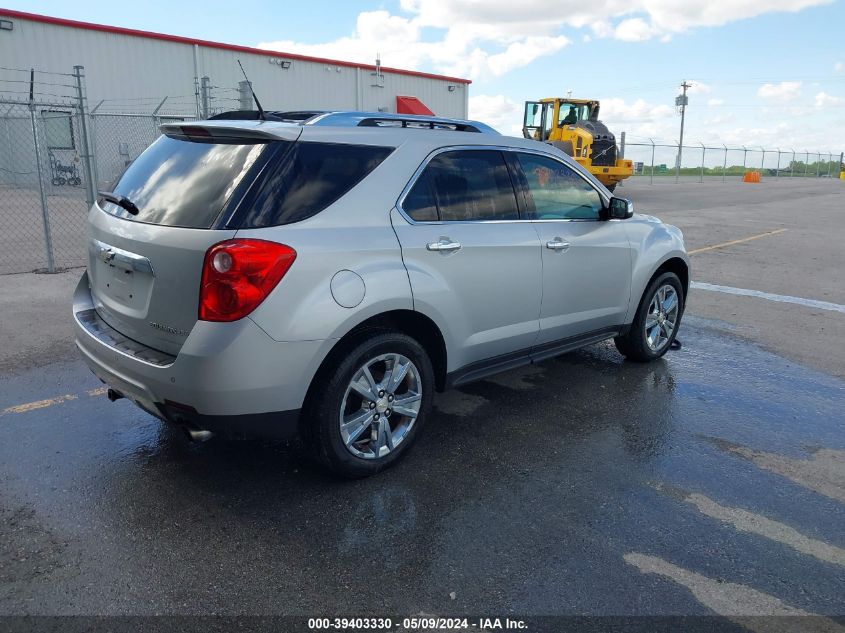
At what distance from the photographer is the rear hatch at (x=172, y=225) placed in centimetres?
306

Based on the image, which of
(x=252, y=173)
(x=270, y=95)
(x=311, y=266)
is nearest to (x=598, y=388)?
(x=311, y=266)

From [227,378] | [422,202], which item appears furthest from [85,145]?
[227,378]

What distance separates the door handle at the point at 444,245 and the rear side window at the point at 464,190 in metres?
0.14

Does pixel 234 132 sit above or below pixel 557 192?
above

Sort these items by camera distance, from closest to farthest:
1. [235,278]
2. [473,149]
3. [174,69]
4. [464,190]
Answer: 1. [235,278]
2. [464,190]
3. [473,149]
4. [174,69]

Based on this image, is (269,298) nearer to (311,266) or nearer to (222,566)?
(311,266)

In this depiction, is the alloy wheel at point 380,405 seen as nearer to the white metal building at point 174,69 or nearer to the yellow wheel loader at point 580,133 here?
the white metal building at point 174,69

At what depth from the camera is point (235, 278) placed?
2.95m

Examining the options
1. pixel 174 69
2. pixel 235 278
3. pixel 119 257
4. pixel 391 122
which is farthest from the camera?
pixel 174 69

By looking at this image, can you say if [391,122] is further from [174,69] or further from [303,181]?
[174,69]

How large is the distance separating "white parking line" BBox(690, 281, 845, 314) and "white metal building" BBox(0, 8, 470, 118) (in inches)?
573

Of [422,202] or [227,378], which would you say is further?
[422,202]

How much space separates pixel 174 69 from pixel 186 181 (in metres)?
27.5

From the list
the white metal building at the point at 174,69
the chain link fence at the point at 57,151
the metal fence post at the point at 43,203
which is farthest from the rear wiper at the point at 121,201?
the white metal building at the point at 174,69
